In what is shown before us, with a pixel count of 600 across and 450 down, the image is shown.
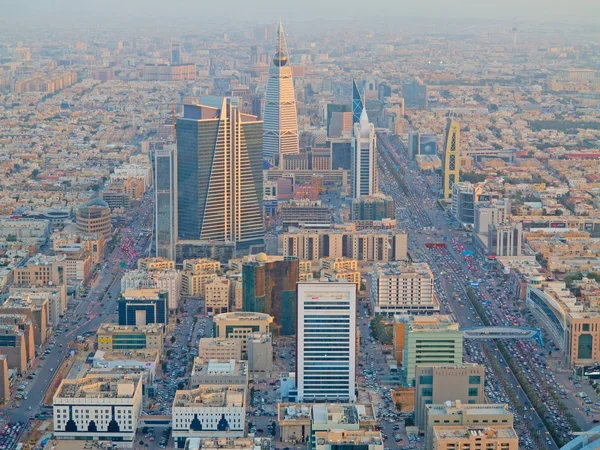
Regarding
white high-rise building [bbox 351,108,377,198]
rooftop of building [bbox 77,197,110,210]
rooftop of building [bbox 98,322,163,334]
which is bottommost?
rooftop of building [bbox 98,322,163,334]

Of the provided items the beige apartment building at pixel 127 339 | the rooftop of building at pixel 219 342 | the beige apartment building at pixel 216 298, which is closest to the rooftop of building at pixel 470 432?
the rooftop of building at pixel 219 342

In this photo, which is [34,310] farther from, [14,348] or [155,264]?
[155,264]

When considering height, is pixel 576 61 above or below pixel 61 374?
above

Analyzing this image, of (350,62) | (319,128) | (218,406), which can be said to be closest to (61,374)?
(218,406)

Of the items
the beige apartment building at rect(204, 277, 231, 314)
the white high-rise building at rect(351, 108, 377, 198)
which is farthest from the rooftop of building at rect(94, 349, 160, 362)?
the white high-rise building at rect(351, 108, 377, 198)

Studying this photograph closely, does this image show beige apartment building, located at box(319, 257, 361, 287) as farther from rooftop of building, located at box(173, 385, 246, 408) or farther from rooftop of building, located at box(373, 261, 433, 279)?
rooftop of building, located at box(173, 385, 246, 408)

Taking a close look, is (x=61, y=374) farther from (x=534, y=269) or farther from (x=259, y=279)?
(x=534, y=269)
